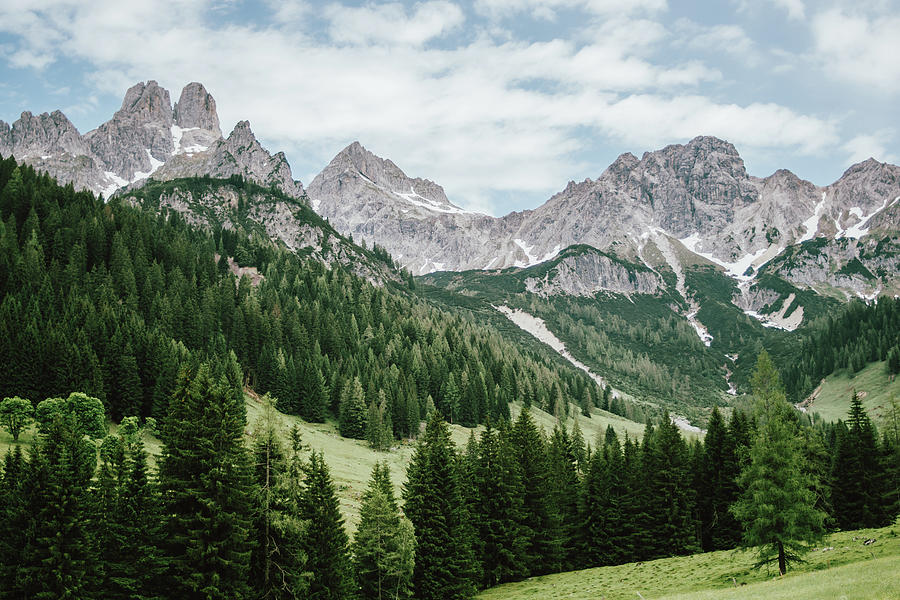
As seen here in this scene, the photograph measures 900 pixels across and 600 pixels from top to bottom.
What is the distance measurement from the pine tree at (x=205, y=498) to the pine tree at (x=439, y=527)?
60.0ft

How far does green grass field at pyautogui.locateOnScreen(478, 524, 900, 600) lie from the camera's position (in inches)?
1024

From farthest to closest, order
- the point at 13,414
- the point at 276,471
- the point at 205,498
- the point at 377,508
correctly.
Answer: the point at 13,414 → the point at 377,508 → the point at 276,471 → the point at 205,498

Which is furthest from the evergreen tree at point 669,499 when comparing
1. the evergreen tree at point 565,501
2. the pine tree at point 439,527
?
the pine tree at point 439,527

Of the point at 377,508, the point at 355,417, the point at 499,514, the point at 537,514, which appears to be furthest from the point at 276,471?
the point at 355,417

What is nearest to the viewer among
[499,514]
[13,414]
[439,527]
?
[439,527]

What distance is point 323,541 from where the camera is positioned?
1503 inches

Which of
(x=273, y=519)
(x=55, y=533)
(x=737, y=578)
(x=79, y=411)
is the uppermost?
(x=79, y=411)

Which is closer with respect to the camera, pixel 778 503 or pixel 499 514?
pixel 778 503

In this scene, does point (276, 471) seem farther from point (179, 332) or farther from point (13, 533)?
point (179, 332)

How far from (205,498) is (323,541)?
9046 millimetres

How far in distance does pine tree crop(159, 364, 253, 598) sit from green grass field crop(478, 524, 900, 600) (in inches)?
1013

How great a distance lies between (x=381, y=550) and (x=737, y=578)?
85.2 feet

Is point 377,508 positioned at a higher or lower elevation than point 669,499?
higher

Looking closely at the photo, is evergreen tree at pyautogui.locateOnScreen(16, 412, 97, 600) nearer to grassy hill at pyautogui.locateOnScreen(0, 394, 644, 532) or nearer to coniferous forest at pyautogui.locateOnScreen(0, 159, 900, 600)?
coniferous forest at pyautogui.locateOnScreen(0, 159, 900, 600)
